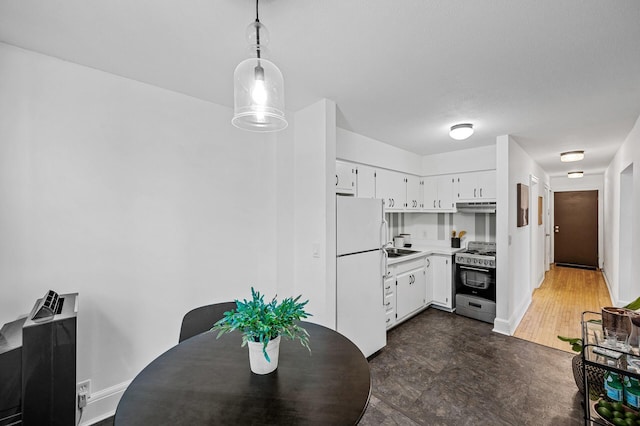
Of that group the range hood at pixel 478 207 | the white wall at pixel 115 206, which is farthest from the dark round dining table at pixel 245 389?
the range hood at pixel 478 207

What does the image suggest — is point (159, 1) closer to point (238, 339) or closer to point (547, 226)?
point (238, 339)

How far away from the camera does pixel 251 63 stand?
1.17 meters

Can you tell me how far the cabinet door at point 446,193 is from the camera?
429 cm

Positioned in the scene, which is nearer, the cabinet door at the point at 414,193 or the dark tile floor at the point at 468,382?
the dark tile floor at the point at 468,382

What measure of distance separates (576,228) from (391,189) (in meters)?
6.56

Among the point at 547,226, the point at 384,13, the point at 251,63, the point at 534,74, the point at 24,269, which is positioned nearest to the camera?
the point at 251,63

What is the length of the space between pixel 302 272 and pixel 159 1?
7.12 feet

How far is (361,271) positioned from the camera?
271 cm

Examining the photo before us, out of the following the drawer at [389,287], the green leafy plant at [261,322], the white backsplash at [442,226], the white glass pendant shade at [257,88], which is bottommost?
the drawer at [389,287]

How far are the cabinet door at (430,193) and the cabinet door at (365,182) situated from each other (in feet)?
4.71

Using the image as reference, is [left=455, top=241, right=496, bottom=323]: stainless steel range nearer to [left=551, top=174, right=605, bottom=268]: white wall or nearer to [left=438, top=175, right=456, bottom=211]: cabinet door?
[left=438, top=175, right=456, bottom=211]: cabinet door

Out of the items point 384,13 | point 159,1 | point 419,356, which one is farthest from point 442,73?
point 419,356

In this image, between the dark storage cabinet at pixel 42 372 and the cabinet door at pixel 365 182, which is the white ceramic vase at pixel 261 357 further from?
the cabinet door at pixel 365 182

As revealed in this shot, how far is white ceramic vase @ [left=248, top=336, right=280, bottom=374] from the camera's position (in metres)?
1.16
